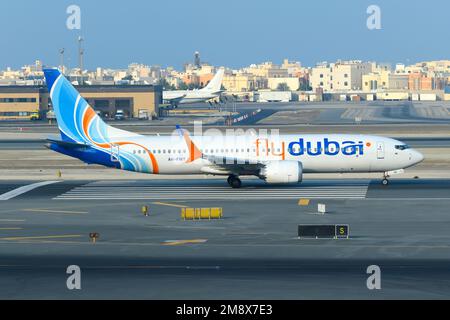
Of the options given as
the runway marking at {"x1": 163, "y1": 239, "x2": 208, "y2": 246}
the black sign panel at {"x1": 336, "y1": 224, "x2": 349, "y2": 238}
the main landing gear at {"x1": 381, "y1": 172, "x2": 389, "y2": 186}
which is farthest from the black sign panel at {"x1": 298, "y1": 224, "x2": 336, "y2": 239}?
the main landing gear at {"x1": 381, "y1": 172, "x2": 389, "y2": 186}

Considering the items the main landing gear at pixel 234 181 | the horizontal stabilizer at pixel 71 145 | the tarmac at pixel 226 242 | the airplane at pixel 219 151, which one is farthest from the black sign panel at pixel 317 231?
the horizontal stabilizer at pixel 71 145

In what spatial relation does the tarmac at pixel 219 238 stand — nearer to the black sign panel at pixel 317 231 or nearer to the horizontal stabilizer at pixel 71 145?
the black sign panel at pixel 317 231

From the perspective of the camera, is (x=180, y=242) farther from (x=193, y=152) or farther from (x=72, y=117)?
(x=72, y=117)

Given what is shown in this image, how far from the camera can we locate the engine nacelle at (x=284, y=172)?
66.8 metres

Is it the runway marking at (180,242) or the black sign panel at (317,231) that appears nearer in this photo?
the runway marking at (180,242)

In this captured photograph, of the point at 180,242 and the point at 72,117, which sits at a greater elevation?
the point at 72,117

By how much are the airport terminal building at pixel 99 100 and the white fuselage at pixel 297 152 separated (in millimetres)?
113755

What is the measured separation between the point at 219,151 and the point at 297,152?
5.52m

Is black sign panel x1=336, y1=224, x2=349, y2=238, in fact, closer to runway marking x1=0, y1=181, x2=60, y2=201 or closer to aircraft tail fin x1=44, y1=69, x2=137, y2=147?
runway marking x1=0, y1=181, x2=60, y2=201

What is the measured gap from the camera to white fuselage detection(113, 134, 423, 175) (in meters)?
68.4

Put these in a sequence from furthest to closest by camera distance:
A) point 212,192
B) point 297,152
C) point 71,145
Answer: point 71,145 < point 297,152 < point 212,192

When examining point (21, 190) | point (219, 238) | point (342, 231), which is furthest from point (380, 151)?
point (21, 190)

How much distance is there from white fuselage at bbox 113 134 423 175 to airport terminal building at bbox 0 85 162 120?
373ft

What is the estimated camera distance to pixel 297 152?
68.3 meters
